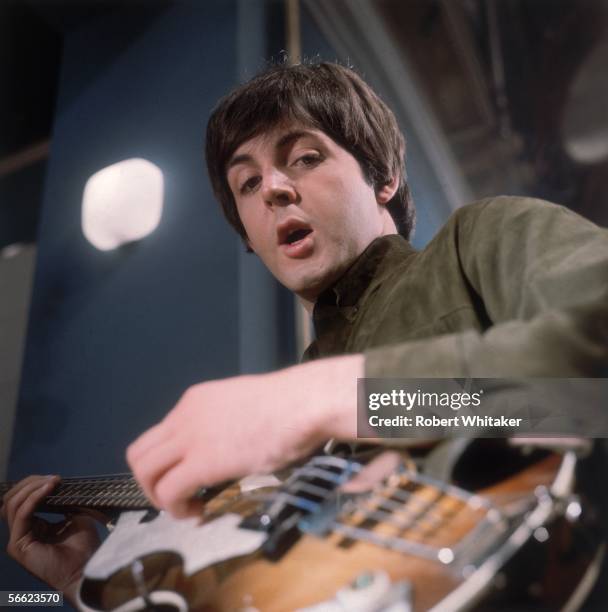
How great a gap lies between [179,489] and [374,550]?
18 centimetres

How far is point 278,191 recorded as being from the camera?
75cm

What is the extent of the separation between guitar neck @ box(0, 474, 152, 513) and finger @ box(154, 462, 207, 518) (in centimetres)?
7

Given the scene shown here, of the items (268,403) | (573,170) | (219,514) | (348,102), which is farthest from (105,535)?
(573,170)

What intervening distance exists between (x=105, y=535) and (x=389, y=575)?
0.36m

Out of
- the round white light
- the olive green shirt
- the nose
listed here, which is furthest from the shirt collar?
the round white light

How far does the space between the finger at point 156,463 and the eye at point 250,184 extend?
1.33 feet

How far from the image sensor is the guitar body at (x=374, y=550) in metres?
0.44

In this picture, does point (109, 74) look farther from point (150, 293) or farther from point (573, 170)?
point (573, 170)

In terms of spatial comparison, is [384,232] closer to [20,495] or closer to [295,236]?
[295,236]

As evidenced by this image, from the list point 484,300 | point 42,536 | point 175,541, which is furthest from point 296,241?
point 42,536

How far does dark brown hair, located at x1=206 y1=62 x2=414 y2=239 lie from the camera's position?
2.71ft

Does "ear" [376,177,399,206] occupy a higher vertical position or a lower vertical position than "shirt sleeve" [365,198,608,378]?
higher

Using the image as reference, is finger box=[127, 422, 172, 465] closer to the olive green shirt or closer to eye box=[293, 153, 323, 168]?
the olive green shirt

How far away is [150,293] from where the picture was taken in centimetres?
93
